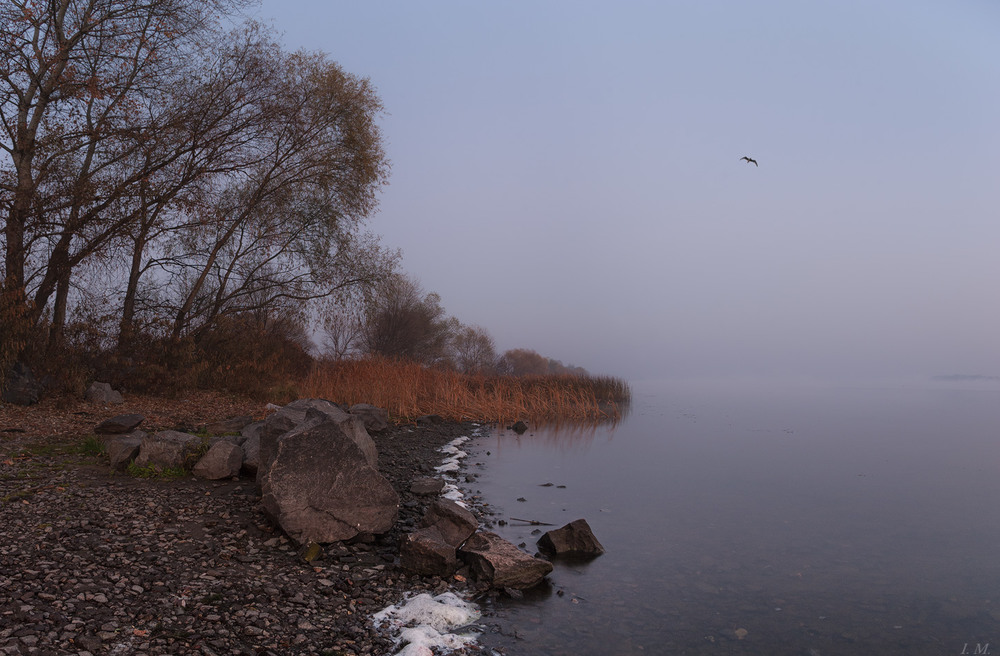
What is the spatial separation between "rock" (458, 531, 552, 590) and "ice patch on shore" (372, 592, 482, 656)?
380mm

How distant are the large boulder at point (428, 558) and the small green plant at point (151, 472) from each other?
3.33 metres

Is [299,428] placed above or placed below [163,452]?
above

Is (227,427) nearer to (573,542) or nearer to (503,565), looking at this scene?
(573,542)

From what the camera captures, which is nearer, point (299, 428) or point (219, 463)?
point (299, 428)

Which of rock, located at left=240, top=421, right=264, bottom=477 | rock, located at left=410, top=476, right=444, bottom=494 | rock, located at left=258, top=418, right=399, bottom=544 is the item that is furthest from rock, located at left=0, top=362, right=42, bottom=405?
rock, located at left=258, top=418, right=399, bottom=544

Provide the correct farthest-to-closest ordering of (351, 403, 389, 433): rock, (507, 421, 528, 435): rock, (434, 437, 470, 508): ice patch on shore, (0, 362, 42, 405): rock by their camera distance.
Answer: (507, 421, 528, 435): rock → (351, 403, 389, 433): rock → (0, 362, 42, 405): rock → (434, 437, 470, 508): ice patch on shore

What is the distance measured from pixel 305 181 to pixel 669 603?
54.9 feet

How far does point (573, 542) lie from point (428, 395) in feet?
40.0

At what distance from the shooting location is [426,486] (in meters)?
8.12

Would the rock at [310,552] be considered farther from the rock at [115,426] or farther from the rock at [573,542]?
the rock at [115,426]

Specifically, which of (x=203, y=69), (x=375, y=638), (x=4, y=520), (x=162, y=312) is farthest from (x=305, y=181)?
(x=375, y=638)

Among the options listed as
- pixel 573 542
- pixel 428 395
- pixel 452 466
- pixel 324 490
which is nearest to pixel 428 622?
pixel 324 490

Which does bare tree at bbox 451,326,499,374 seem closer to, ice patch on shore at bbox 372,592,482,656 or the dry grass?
the dry grass

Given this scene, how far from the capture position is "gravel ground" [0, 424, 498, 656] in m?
3.79
